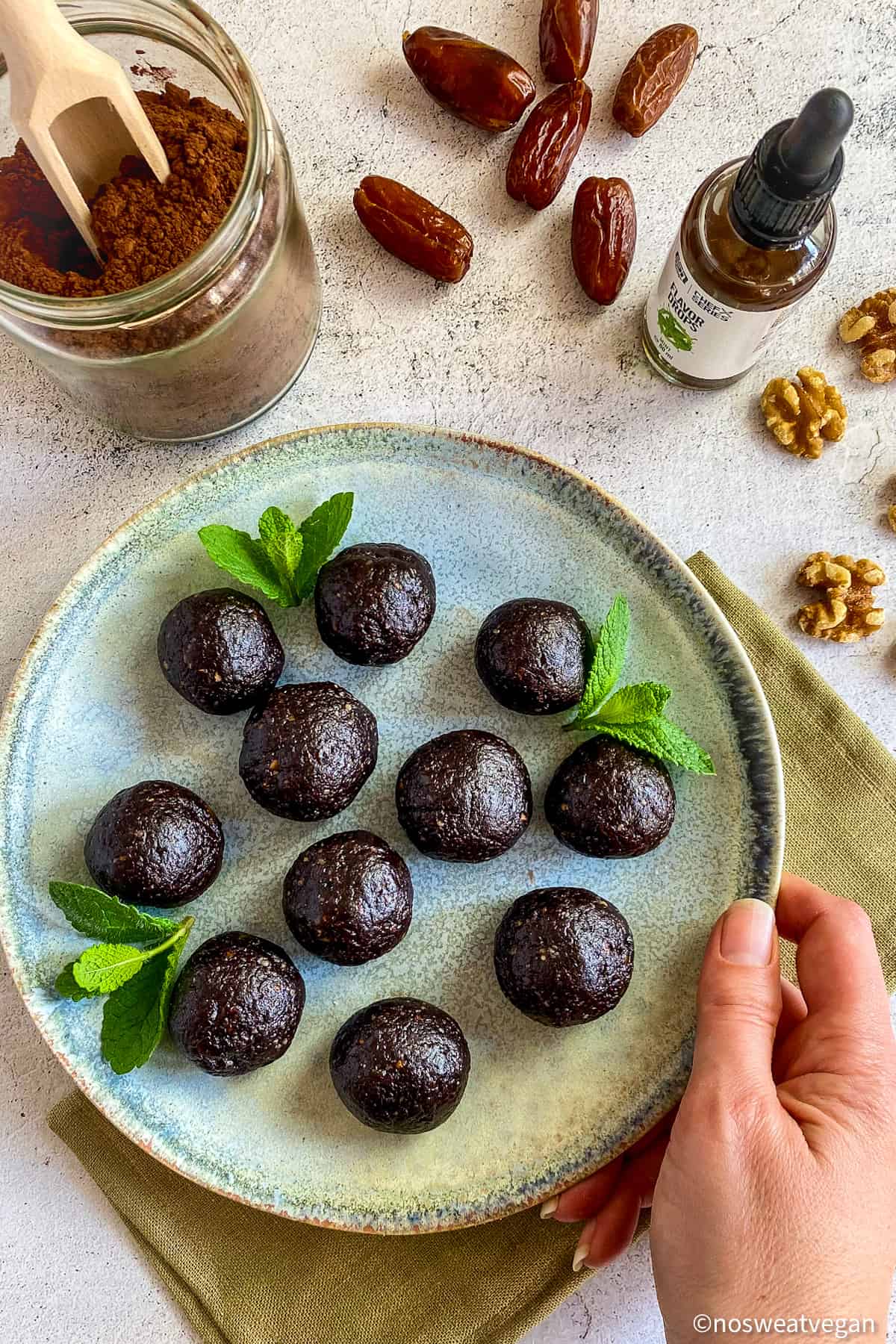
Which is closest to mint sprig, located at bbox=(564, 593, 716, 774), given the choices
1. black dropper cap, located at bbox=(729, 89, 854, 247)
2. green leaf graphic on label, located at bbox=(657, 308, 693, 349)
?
green leaf graphic on label, located at bbox=(657, 308, 693, 349)

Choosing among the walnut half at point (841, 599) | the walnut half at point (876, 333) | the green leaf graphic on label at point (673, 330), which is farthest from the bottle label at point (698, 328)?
the walnut half at point (841, 599)

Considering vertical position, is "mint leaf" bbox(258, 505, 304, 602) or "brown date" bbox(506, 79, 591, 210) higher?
"brown date" bbox(506, 79, 591, 210)

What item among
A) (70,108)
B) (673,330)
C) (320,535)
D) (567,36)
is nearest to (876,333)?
(673,330)

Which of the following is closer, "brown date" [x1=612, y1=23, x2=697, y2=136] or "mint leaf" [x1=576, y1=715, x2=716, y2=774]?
"mint leaf" [x1=576, y1=715, x2=716, y2=774]

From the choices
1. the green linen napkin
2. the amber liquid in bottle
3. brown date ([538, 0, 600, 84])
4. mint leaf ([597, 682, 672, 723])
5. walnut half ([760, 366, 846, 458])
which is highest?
brown date ([538, 0, 600, 84])

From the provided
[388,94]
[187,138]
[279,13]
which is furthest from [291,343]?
[279,13]

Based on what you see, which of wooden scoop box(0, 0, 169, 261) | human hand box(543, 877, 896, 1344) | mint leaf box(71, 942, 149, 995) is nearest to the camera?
wooden scoop box(0, 0, 169, 261)

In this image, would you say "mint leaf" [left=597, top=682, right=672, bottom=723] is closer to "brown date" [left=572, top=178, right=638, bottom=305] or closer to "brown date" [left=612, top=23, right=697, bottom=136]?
"brown date" [left=572, top=178, right=638, bottom=305]
